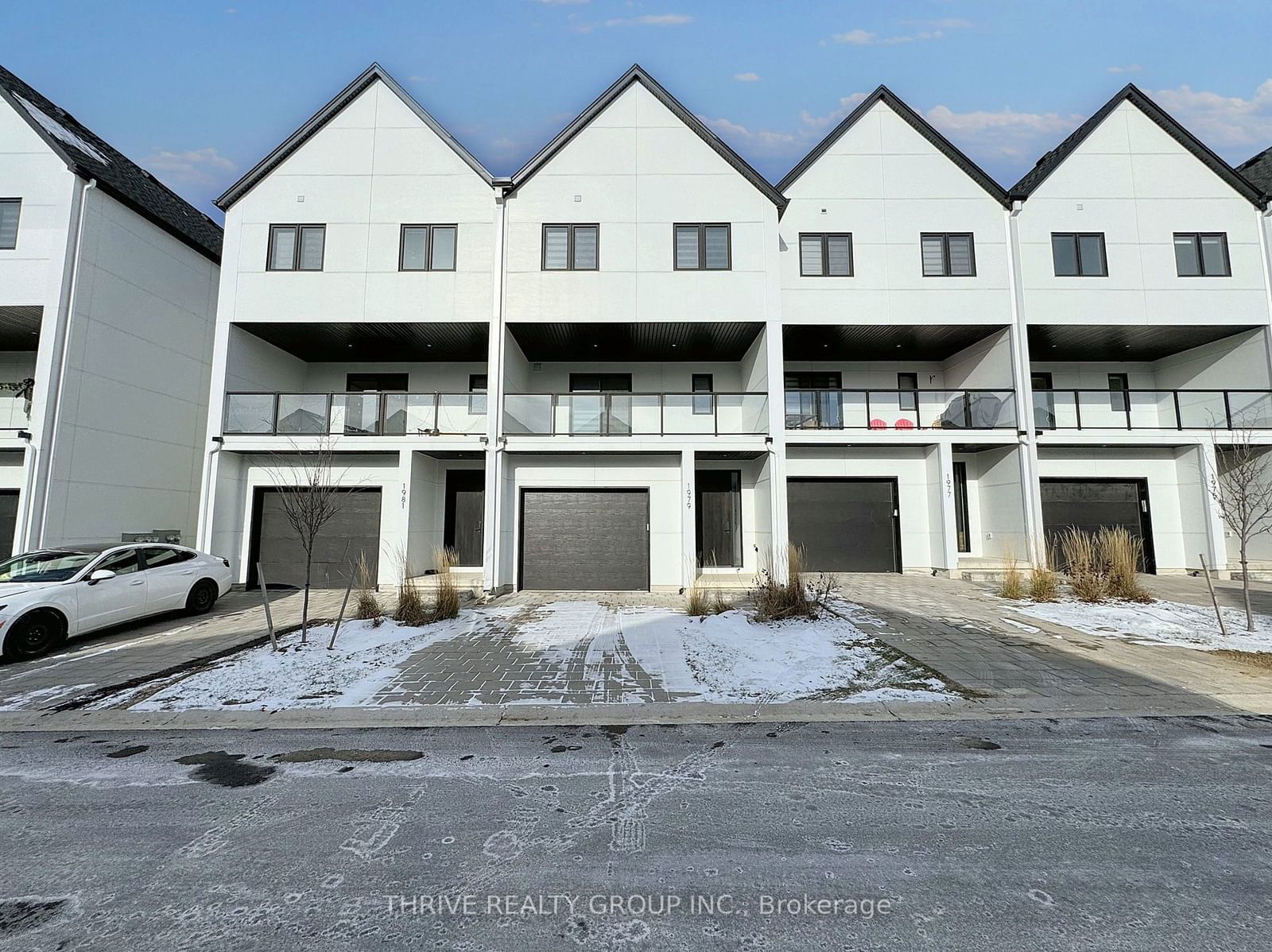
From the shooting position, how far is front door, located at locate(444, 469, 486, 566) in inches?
583

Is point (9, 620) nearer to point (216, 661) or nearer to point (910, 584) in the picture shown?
point (216, 661)

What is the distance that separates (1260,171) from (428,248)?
75.7 feet

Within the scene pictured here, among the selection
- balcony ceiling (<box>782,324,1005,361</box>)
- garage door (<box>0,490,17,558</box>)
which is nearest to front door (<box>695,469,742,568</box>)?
balcony ceiling (<box>782,324,1005,361</box>)

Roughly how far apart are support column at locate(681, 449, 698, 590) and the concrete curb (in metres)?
6.96

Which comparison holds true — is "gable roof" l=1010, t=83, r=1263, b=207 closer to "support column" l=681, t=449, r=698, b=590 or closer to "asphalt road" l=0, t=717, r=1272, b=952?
"support column" l=681, t=449, r=698, b=590

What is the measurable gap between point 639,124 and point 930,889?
1505 cm

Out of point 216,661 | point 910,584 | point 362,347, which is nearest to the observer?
point 216,661

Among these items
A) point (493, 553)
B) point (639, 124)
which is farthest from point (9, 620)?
point (639, 124)

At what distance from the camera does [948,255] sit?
14.3 meters

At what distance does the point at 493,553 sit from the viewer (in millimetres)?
12203

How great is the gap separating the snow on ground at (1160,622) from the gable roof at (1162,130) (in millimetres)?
10554

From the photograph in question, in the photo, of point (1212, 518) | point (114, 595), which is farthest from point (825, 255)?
point (114, 595)

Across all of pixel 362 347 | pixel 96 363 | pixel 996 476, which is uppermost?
pixel 362 347

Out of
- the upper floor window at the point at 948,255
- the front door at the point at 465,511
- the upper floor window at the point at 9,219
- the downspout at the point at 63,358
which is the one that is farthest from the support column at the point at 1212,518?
the upper floor window at the point at 9,219
